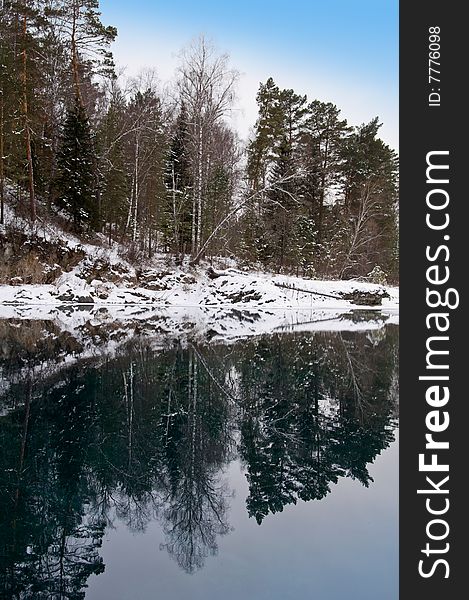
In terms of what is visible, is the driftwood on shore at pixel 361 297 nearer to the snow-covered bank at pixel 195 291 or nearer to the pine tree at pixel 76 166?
the snow-covered bank at pixel 195 291

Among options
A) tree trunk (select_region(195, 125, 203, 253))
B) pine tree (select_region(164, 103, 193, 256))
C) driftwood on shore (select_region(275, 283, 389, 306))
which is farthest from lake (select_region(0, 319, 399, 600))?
pine tree (select_region(164, 103, 193, 256))

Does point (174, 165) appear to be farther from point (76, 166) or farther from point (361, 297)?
point (361, 297)

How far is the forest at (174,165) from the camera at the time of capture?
83.3ft

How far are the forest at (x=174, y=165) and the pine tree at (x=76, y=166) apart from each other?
0.18ft

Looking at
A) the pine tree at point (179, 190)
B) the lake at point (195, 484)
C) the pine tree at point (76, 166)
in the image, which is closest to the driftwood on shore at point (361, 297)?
the pine tree at point (179, 190)

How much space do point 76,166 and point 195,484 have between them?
945 inches

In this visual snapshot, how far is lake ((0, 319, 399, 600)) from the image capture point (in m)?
3.30

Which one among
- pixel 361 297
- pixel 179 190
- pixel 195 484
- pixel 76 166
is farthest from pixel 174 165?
pixel 195 484

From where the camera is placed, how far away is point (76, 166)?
25.7 meters

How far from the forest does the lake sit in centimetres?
1858

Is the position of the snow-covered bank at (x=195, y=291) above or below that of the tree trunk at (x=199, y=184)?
below

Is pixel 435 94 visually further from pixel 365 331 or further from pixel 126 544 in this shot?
pixel 365 331

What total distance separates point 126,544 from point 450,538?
7.39 ft

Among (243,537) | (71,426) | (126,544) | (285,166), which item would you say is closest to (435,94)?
(243,537)
